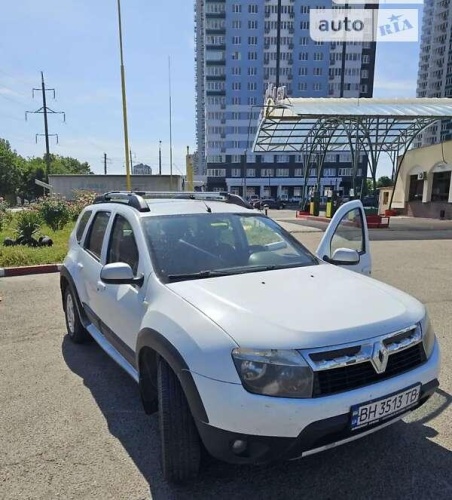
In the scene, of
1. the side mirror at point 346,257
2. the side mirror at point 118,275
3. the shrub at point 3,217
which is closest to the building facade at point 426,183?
the shrub at point 3,217

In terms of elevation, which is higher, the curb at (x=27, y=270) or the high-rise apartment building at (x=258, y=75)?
the high-rise apartment building at (x=258, y=75)

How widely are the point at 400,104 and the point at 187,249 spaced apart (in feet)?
83.6

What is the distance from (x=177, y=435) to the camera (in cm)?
217

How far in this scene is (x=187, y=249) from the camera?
3.02 m

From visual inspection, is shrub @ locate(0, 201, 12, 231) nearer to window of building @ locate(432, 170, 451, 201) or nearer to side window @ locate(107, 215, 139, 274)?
side window @ locate(107, 215, 139, 274)

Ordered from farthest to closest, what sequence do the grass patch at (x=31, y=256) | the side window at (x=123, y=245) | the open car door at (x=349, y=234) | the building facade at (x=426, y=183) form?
the building facade at (x=426, y=183) < the grass patch at (x=31, y=256) < the open car door at (x=349, y=234) < the side window at (x=123, y=245)

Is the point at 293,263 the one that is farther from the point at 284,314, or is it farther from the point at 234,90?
the point at 234,90

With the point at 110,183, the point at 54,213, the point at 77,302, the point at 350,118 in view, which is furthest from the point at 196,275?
the point at 110,183

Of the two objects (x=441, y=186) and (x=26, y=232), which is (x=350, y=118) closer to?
(x=441, y=186)

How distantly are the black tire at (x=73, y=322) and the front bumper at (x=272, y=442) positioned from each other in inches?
108

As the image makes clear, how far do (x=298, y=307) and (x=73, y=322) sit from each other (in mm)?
3141

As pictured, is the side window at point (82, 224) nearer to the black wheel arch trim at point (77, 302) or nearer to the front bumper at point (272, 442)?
the black wheel arch trim at point (77, 302)

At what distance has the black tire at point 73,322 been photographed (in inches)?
170

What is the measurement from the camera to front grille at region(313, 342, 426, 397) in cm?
196
